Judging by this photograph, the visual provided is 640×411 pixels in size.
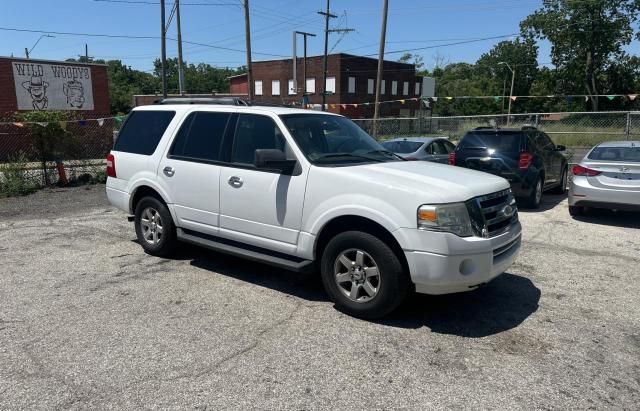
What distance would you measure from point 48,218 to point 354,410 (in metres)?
7.81

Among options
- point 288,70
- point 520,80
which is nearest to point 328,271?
point 288,70

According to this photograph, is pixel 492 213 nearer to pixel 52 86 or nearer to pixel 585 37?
pixel 52 86

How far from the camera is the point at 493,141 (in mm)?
10055

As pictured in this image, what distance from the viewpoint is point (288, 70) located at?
53906mm

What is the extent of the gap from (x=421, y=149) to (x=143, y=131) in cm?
749

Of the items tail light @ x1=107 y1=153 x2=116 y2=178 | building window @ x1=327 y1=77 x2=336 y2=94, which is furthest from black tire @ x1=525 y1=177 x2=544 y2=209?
building window @ x1=327 y1=77 x2=336 y2=94

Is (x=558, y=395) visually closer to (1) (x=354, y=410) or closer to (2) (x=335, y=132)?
(1) (x=354, y=410)

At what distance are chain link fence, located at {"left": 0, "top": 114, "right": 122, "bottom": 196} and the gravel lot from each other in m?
5.66

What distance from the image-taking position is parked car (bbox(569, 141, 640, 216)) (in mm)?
8195

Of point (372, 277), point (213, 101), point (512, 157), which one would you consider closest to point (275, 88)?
point (512, 157)

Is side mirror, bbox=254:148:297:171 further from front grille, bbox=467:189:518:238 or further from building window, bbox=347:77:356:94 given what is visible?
building window, bbox=347:77:356:94

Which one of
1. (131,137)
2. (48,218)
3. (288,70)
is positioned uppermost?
(288,70)

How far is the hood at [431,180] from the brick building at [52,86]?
2470 cm

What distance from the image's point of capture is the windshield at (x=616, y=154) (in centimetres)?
855
